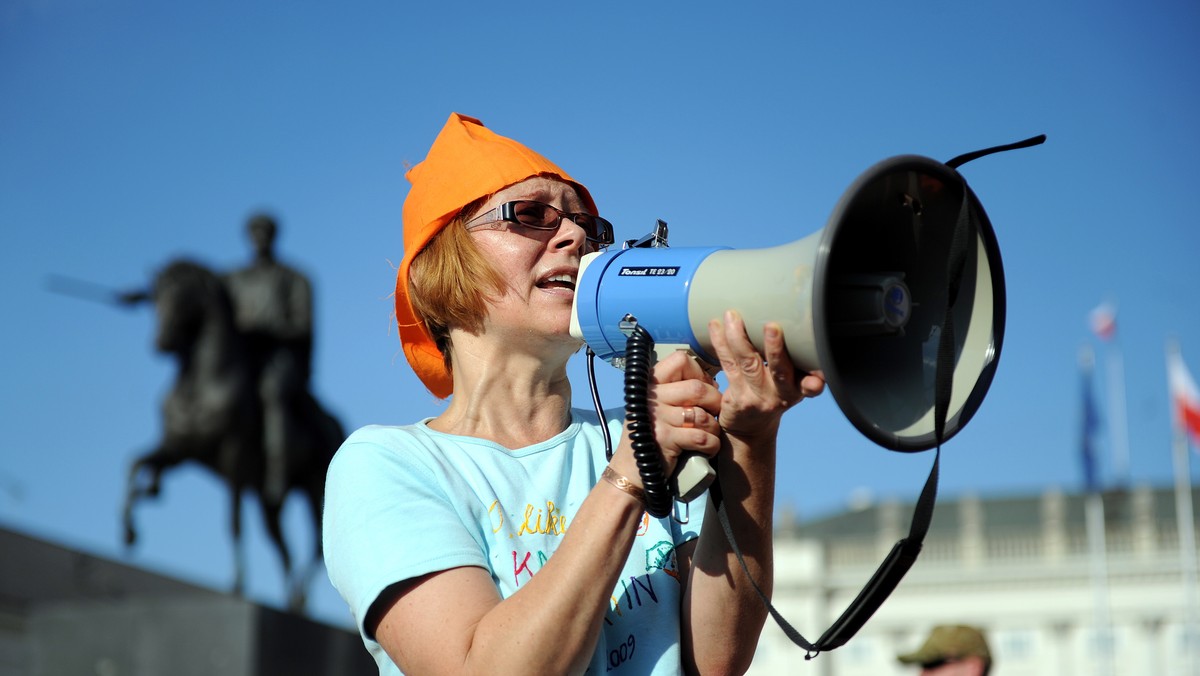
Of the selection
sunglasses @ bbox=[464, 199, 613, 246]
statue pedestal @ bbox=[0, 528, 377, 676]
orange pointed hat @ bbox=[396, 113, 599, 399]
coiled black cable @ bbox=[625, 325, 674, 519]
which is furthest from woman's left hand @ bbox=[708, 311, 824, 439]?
statue pedestal @ bbox=[0, 528, 377, 676]

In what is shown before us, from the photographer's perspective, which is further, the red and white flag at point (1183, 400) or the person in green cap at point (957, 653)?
the red and white flag at point (1183, 400)

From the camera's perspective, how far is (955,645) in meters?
Result: 5.38

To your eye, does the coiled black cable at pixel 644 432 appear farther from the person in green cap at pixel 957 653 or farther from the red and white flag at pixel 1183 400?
the red and white flag at pixel 1183 400

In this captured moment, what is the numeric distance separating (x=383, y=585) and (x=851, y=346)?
0.70 metres

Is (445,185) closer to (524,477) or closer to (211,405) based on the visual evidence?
(524,477)

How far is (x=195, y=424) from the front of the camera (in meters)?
14.2

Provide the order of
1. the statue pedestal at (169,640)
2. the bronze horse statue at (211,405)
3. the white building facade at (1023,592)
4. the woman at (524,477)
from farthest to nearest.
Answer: the white building facade at (1023,592) < the bronze horse statue at (211,405) < the statue pedestal at (169,640) < the woman at (524,477)

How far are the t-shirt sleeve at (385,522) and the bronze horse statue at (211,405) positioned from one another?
12.1 m

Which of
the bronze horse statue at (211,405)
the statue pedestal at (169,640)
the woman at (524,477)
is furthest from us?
the bronze horse statue at (211,405)

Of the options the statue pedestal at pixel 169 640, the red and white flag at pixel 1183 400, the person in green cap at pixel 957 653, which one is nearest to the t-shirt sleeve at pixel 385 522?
the person in green cap at pixel 957 653

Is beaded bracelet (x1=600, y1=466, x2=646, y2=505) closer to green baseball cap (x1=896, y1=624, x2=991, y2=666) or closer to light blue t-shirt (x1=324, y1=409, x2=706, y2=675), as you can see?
light blue t-shirt (x1=324, y1=409, x2=706, y2=675)

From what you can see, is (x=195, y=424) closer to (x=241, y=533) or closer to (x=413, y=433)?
(x=241, y=533)

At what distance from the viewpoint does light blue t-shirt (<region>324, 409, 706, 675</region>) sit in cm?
204

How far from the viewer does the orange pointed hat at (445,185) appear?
2455 mm
